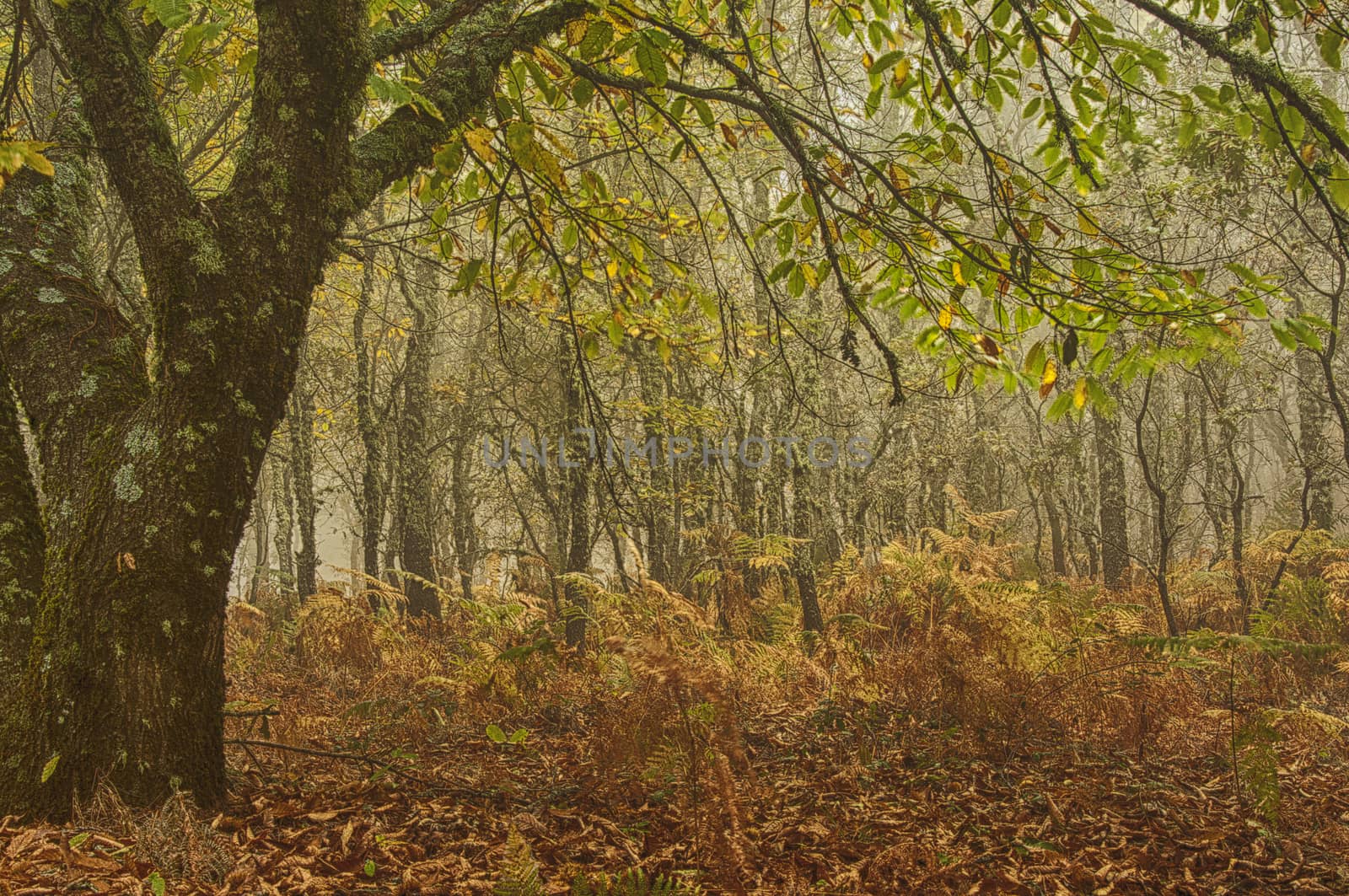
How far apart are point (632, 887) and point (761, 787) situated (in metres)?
0.81

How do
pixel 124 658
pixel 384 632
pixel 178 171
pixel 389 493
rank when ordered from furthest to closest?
pixel 389 493 → pixel 384 632 → pixel 178 171 → pixel 124 658

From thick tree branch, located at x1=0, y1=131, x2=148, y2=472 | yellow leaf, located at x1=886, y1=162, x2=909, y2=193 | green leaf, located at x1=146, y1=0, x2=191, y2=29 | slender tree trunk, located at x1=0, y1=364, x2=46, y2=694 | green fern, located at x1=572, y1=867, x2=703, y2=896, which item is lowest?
green fern, located at x1=572, y1=867, x2=703, y2=896

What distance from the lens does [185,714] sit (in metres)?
2.58

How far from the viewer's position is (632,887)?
7.34 feet

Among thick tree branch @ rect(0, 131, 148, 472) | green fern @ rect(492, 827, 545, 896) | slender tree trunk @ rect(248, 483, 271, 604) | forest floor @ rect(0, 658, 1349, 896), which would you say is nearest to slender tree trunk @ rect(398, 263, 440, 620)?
slender tree trunk @ rect(248, 483, 271, 604)

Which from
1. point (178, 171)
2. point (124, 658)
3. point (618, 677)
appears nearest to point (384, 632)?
point (618, 677)

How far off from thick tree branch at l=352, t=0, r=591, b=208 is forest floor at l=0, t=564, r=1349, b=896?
216 centimetres

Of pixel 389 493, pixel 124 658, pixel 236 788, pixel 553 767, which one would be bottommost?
pixel 553 767

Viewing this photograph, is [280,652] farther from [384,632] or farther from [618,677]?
[618,677]

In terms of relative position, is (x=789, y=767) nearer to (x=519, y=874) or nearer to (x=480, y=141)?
(x=519, y=874)

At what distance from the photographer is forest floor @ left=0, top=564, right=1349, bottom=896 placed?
95.3 inches

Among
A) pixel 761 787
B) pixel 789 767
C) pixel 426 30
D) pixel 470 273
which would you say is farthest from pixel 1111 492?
pixel 426 30

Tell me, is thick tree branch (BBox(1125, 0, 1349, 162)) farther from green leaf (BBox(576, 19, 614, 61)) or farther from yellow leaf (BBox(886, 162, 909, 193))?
green leaf (BBox(576, 19, 614, 61))

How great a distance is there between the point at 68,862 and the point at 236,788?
705 millimetres
